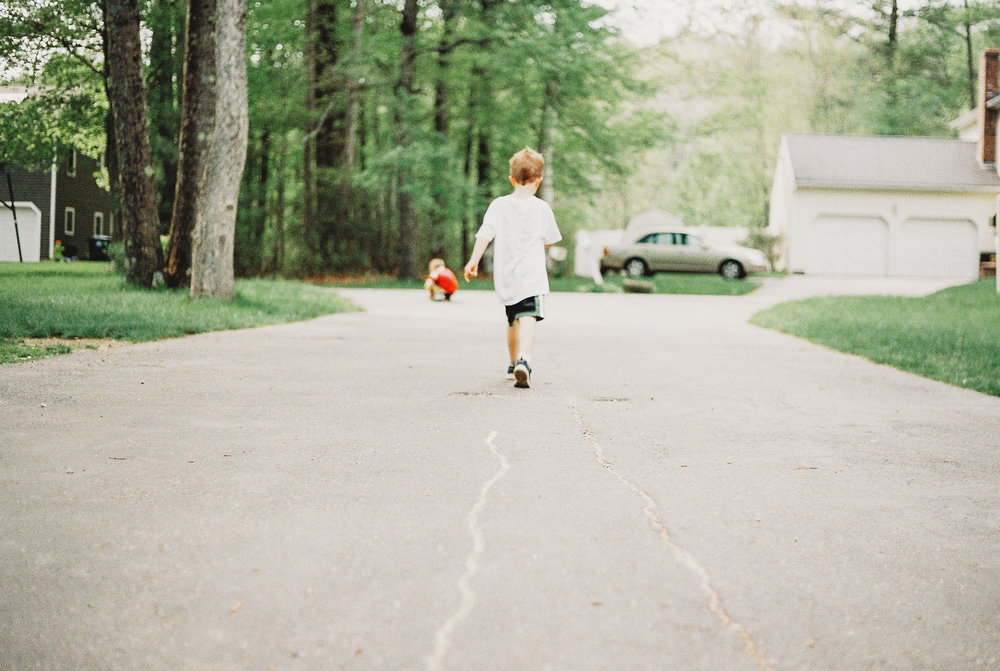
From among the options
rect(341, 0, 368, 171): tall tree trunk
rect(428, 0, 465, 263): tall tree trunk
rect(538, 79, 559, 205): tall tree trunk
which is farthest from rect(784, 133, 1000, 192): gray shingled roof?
rect(341, 0, 368, 171): tall tree trunk

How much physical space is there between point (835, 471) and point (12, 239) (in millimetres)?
15234

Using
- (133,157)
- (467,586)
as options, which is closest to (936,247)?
(133,157)

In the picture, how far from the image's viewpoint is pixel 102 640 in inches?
96.4

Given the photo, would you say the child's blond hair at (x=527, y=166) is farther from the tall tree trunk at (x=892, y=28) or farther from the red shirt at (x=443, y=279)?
the tall tree trunk at (x=892, y=28)

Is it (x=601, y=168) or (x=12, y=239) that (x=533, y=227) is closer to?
(x=12, y=239)

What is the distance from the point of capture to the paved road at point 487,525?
2.48 meters

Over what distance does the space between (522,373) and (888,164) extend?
111ft

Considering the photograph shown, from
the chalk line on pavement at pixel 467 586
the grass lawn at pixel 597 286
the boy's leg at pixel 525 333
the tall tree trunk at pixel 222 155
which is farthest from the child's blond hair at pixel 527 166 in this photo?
the grass lawn at pixel 597 286

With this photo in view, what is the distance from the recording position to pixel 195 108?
14.6 metres

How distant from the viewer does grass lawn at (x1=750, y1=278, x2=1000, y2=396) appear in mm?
8875

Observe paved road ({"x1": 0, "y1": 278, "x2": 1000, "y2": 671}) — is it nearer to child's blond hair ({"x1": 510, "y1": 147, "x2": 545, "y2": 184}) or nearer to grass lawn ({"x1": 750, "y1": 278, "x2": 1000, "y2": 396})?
child's blond hair ({"x1": 510, "y1": 147, "x2": 545, "y2": 184})

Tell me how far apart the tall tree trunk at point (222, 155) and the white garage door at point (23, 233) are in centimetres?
363

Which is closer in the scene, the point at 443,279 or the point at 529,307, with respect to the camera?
the point at 529,307

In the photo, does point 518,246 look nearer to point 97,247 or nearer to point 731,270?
point 97,247
